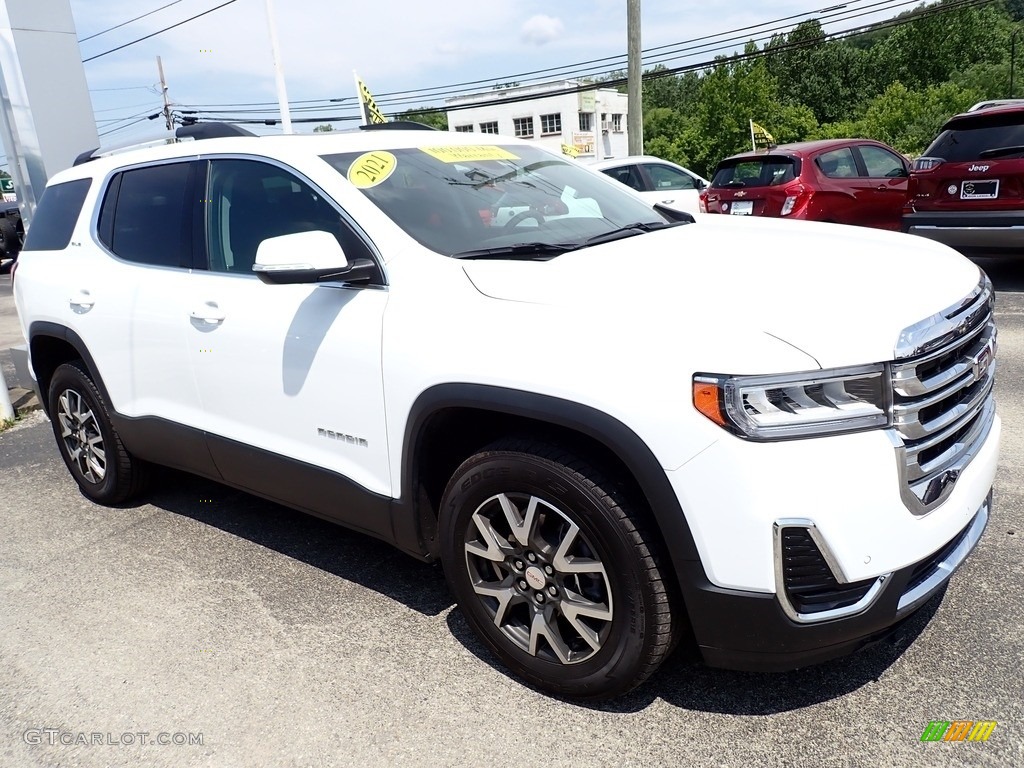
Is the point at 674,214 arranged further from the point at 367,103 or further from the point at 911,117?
the point at 911,117

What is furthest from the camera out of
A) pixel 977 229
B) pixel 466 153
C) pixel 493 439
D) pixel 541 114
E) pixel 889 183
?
pixel 541 114

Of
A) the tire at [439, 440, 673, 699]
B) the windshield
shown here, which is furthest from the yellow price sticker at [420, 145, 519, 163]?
the tire at [439, 440, 673, 699]

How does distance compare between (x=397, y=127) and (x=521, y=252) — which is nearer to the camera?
(x=521, y=252)

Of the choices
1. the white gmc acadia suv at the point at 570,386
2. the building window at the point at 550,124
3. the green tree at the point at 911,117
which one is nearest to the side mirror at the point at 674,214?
the white gmc acadia suv at the point at 570,386

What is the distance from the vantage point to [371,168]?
308 cm

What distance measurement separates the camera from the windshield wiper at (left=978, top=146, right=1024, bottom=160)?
7.70 meters

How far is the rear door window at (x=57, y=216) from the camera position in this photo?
425cm

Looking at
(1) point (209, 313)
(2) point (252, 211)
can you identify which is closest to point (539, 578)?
(1) point (209, 313)

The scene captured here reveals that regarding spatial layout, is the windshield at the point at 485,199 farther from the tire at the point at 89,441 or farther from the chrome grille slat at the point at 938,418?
the tire at the point at 89,441

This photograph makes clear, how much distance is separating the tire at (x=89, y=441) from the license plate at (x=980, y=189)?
8.06 metres

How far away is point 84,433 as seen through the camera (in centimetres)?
443

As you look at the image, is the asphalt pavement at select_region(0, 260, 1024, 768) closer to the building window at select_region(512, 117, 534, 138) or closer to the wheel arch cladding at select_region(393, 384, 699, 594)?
the wheel arch cladding at select_region(393, 384, 699, 594)

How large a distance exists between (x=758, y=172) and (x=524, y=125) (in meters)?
56.1

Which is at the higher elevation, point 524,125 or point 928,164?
point 524,125
